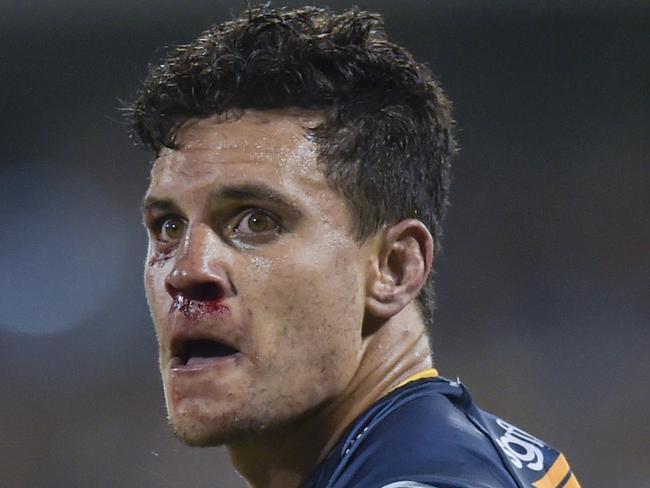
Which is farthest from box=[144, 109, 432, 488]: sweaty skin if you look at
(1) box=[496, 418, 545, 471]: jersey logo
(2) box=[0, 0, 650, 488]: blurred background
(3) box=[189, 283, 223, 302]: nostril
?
(2) box=[0, 0, 650, 488]: blurred background

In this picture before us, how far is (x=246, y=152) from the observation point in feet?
6.49

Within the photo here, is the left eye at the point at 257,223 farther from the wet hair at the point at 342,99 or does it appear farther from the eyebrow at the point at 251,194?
the wet hair at the point at 342,99

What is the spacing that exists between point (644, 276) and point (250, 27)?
4152 millimetres

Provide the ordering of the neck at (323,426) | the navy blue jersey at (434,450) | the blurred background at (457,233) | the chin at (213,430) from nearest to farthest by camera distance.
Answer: the navy blue jersey at (434,450) < the chin at (213,430) < the neck at (323,426) < the blurred background at (457,233)

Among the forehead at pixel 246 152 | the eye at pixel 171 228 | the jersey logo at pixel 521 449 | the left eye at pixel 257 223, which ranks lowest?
the jersey logo at pixel 521 449

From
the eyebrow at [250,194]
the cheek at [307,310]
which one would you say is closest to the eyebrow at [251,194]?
the eyebrow at [250,194]

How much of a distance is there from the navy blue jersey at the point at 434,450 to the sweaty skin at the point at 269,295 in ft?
0.27

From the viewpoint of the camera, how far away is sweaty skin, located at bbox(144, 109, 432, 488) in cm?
189

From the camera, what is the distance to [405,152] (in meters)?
2.15

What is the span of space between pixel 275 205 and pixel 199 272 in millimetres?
178

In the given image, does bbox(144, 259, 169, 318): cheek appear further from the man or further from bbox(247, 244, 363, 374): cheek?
bbox(247, 244, 363, 374): cheek

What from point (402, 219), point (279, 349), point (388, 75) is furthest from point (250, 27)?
point (279, 349)

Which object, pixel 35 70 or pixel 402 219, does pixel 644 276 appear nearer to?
pixel 35 70

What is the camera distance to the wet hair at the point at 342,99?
6.70ft
